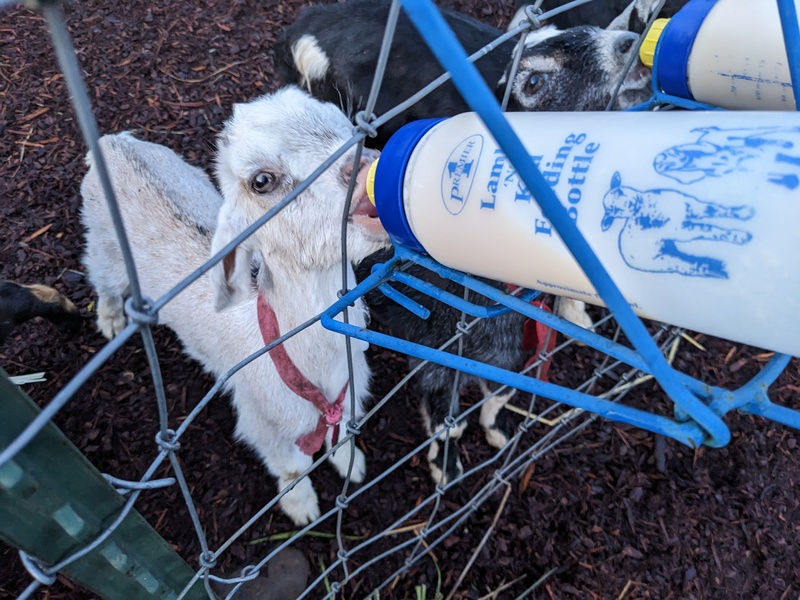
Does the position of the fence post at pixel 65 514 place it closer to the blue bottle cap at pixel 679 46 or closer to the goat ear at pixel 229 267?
the goat ear at pixel 229 267

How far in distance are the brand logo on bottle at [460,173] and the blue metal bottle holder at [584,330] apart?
160 millimetres

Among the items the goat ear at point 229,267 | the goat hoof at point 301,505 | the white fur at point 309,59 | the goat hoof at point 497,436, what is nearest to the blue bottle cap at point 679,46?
the goat ear at point 229,267

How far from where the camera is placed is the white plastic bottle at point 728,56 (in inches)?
37.7

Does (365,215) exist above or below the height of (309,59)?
below

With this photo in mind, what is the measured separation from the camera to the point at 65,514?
2.80 ft

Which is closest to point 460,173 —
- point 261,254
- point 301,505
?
point 261,254

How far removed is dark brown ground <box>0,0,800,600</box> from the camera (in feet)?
7.20

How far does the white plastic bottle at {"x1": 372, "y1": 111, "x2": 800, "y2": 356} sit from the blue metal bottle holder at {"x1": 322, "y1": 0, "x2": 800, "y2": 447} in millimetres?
73

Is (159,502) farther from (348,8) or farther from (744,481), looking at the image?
(348,8)

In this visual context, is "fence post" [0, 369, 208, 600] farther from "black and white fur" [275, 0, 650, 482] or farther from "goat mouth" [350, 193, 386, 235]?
"black and white fur" [275, 0, 650, 482]

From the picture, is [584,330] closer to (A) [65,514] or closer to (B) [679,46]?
(B) [679,46]

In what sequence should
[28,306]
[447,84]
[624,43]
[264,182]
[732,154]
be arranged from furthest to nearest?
[447,84]
[28,306]
[624,43]
[264,182]
[732,154]

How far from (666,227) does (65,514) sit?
91cm

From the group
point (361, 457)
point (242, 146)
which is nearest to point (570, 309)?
point (361, 457)
